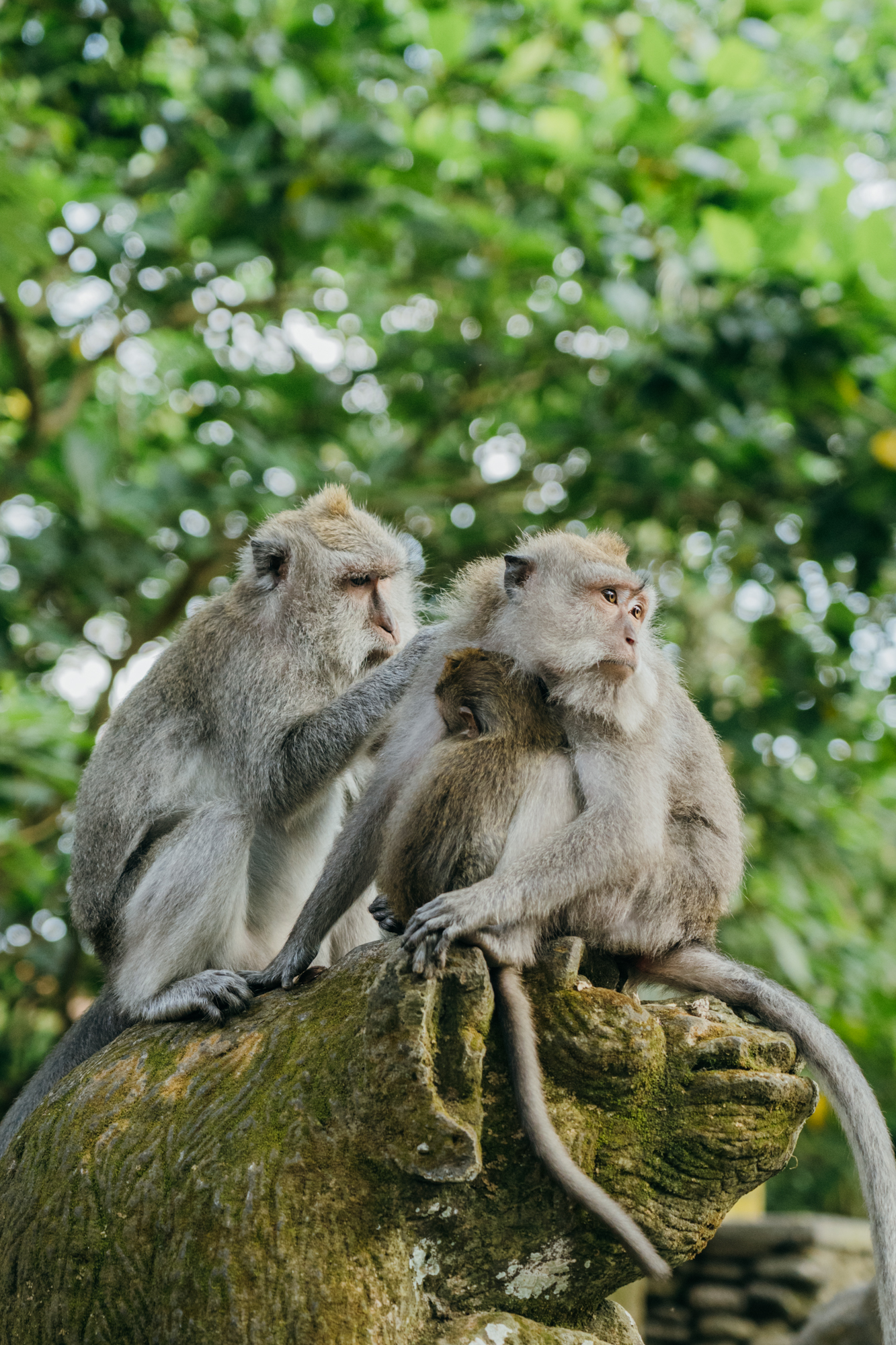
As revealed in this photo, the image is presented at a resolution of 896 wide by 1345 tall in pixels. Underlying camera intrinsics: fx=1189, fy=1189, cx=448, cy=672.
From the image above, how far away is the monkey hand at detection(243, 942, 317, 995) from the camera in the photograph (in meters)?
3.14

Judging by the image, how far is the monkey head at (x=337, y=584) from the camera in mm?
4184

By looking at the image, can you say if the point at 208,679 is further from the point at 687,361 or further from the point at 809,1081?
the point at 687,361

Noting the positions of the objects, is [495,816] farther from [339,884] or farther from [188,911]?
[188,911]

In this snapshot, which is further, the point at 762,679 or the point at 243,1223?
the point at 762,679

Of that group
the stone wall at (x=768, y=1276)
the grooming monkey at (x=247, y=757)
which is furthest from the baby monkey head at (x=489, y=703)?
the stone wall at (x=768, y=1276)

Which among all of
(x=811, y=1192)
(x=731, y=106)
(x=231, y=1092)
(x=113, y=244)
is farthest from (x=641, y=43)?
(x=811, y=1192)

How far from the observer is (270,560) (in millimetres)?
4297

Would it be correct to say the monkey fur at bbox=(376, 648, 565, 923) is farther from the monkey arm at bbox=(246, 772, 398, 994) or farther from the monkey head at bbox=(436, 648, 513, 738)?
the monkey arm at bbox=(246, 772, 398, 994)

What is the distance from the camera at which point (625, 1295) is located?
745cm

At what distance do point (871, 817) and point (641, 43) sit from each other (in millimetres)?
5602

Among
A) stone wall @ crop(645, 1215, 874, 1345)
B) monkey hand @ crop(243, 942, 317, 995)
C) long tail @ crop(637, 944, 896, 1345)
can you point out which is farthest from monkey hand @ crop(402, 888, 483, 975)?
stone wall @ crop(645, 1215, 874, 1345)

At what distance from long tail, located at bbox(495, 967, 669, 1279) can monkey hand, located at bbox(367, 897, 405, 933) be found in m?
0.42

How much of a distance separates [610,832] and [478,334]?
5920 millimetres

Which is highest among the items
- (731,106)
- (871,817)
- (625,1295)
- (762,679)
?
(731,106)
